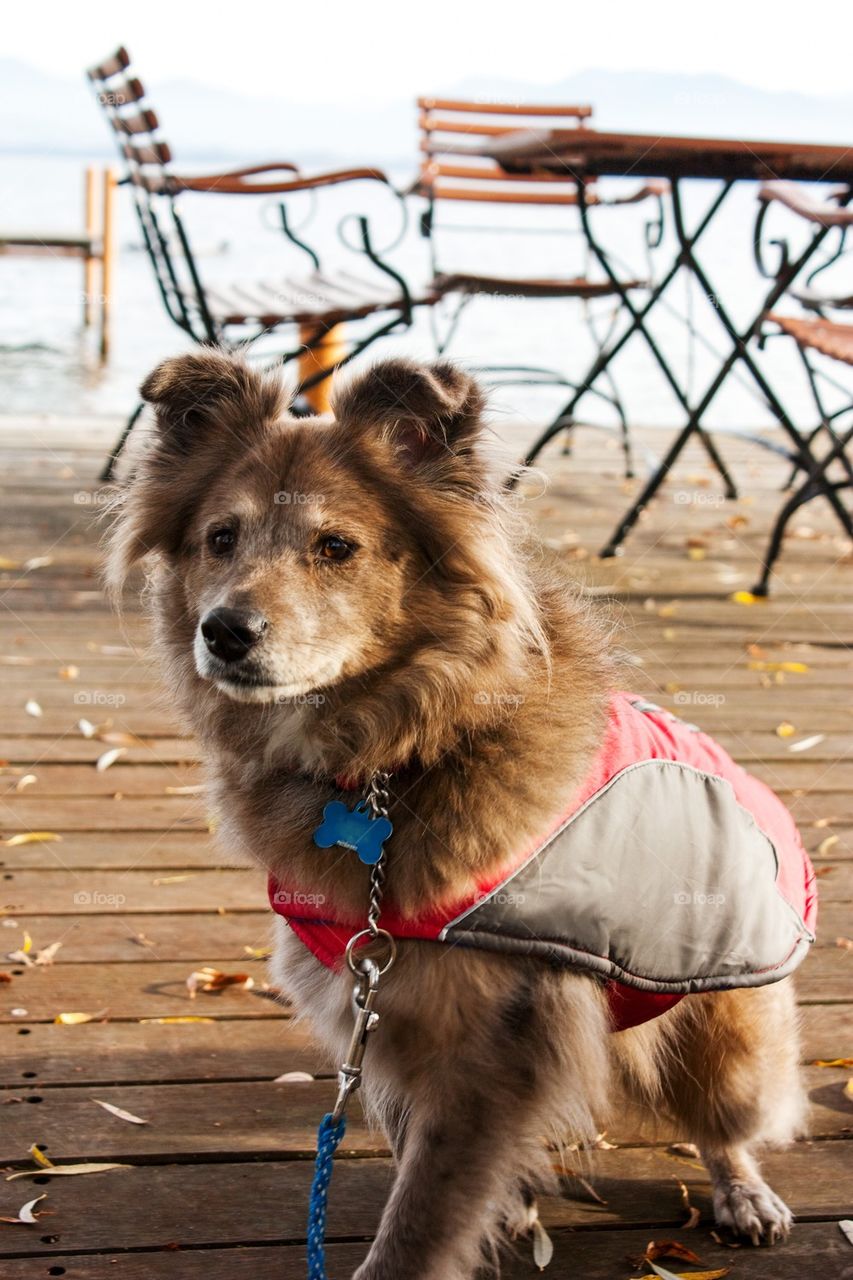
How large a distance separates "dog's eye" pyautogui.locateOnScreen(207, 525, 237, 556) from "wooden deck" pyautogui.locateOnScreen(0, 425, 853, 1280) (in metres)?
0.34

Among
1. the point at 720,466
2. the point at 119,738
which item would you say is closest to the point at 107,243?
the point at 720,466

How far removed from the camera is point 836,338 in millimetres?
→ 4973

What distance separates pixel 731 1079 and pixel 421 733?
2.81 feet

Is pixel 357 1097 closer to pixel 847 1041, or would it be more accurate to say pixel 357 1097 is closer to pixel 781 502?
pixel 847 1041

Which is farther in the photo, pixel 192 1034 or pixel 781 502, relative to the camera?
pixel 781 502

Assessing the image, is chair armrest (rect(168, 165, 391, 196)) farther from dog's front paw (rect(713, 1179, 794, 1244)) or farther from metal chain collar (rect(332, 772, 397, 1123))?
dog's front paw (rect(713, 1179, 794, 1244))

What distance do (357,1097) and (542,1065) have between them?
75cm

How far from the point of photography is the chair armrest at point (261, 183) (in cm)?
522

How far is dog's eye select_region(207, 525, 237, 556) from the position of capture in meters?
2.23

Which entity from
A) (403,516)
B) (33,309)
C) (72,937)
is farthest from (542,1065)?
(33,309)

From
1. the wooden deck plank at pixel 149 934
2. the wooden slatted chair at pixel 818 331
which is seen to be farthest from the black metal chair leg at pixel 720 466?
the wooden deck plank at pixel 149 934

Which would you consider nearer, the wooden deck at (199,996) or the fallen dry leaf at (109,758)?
the wooden deck at (199,996)

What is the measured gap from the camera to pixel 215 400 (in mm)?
2426

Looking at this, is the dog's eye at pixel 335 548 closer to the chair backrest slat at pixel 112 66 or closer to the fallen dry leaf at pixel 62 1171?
the fallen dry leaf at pixel 62 1171
